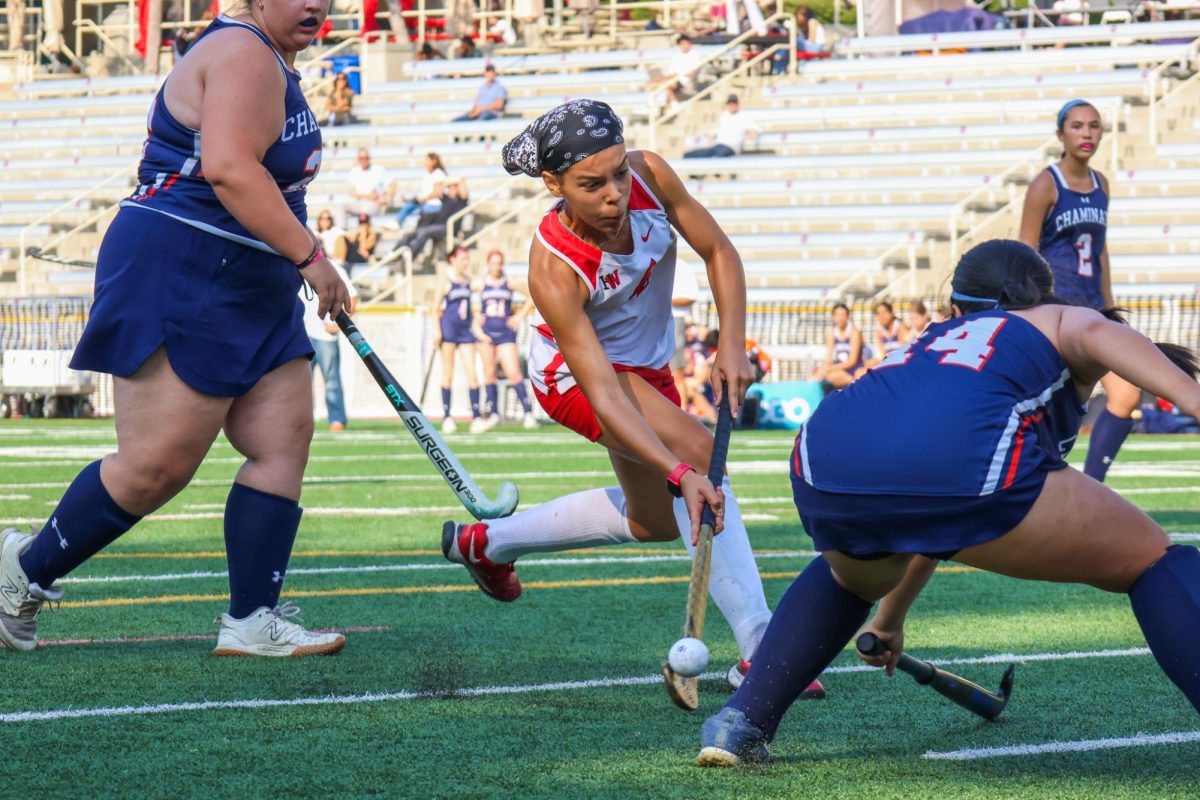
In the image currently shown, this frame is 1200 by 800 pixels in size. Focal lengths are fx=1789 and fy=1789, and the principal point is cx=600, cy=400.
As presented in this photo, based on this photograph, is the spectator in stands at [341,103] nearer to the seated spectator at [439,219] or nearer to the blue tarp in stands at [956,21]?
the seated spectator at [439,219]

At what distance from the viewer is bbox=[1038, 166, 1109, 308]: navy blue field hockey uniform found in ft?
29.3

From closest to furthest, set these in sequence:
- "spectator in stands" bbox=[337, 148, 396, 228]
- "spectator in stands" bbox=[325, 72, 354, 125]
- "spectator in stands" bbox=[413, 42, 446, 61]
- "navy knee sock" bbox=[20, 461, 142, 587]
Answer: "navy knee sock" bbox=[20, 461, 142, 587] → "spectator in stands" bbox=[337, 148, 396, 228] → "spectator in stands" bbox=[325, 72, 354, 125] → "spectator in stands" bbox=[413, 42, 446, 61]

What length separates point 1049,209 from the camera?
8.98 m

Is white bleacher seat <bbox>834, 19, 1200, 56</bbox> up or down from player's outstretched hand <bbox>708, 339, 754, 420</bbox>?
up

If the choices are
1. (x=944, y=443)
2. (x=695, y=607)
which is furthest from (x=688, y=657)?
(x=944, y=443)

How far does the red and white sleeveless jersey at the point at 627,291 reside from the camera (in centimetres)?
456

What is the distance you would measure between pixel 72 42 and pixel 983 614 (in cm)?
4021

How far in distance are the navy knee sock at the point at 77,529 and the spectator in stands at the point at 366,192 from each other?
22076mm

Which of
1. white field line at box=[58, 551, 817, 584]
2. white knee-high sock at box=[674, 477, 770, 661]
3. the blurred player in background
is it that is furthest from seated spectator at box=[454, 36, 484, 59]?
white knee-high sock at box=[674, 477, 770, 661]

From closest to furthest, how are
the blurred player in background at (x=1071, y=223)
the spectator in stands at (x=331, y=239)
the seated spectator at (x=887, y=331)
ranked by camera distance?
1. the blurred player in background at (x=1071, y=223)
2. the seated spectator at (x=887, y=331)
3. the spectator in stands at (x=331, y=239)

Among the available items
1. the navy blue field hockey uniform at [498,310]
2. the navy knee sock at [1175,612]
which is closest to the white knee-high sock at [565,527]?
the navy knee sock at [1175,612]

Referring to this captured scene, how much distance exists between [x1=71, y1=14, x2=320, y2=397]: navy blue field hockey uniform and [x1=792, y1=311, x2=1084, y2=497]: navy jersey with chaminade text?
191 cm

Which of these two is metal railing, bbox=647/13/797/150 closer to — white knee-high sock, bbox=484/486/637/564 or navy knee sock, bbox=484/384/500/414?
navy knee sock, bbox=484/384/500/414

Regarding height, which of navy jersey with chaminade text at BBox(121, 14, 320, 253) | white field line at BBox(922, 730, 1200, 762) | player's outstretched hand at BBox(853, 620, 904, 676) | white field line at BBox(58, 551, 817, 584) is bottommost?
white field line at BBox(58, 551, 817, 584)
